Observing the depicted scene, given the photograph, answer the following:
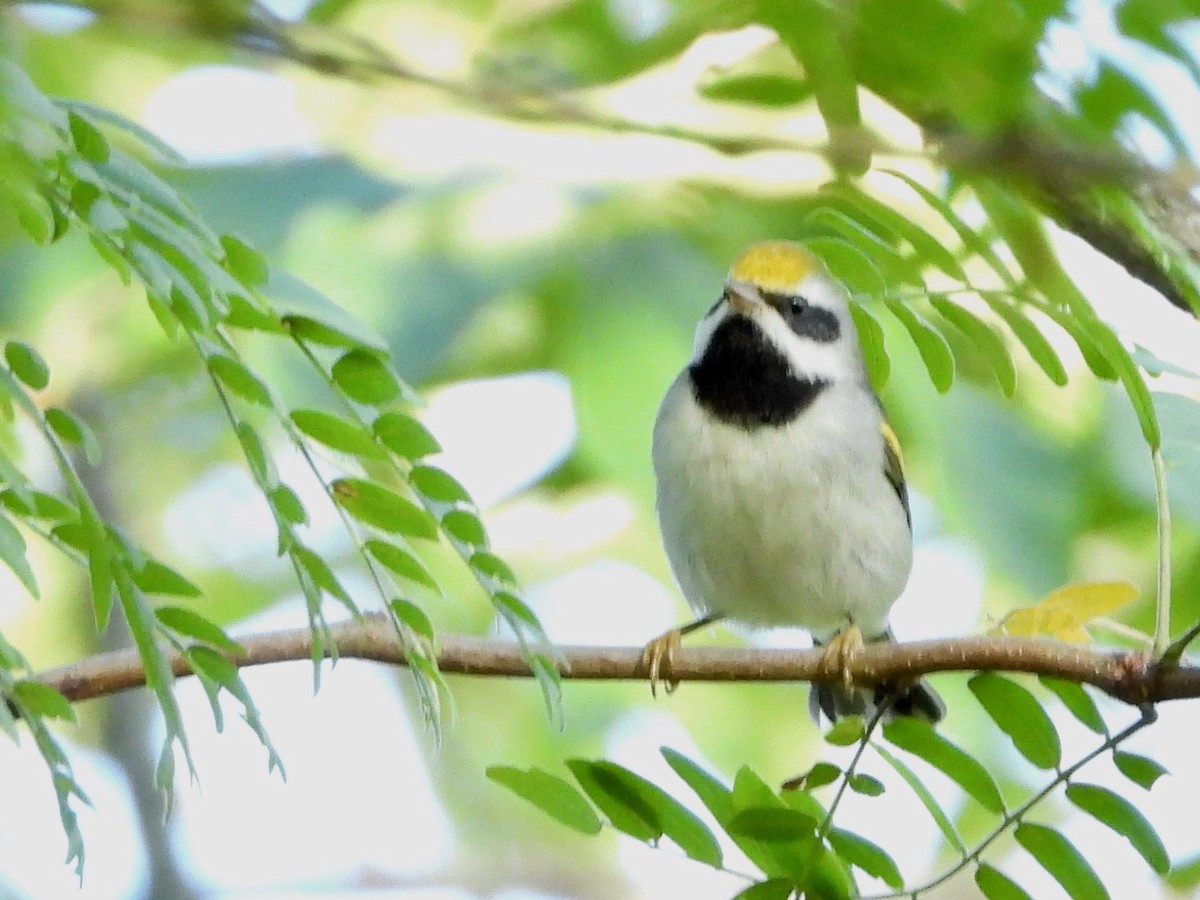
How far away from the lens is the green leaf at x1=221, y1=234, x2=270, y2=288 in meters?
1.29

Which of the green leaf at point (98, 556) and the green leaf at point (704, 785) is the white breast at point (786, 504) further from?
the green leaf at point (98, 556)

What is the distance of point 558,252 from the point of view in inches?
112

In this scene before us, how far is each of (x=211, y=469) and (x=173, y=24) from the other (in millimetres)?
2569

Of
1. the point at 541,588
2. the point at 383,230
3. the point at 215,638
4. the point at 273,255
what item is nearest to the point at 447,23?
the point at 383,230

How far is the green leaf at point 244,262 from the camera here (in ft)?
4.24

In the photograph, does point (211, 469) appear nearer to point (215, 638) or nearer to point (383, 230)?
point (383, 230)

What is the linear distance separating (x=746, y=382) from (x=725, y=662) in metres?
1.14

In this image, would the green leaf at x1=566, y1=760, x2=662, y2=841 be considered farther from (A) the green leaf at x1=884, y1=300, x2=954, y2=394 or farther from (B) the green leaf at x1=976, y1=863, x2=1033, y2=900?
(A) the green leaf at x1=884, y1=300, x2=954, y2=394

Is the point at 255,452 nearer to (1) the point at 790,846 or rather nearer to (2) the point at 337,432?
(2) the point at 337,432

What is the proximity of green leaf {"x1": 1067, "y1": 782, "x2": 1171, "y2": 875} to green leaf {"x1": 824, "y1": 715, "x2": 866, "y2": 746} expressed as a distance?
0.71ft

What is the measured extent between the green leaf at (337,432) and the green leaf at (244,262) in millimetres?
134

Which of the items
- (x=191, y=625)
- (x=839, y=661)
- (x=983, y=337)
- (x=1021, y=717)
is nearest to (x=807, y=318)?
(x=839, y=661)

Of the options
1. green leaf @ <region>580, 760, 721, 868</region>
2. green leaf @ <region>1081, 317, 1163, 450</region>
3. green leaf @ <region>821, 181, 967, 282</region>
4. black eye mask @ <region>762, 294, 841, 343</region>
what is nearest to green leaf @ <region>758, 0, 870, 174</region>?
green leaf @ <region>821, 181, 967, 282</region>

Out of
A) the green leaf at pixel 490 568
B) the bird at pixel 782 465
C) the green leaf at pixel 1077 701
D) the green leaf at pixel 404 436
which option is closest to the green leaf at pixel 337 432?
the green leaf at pixel 404 436
